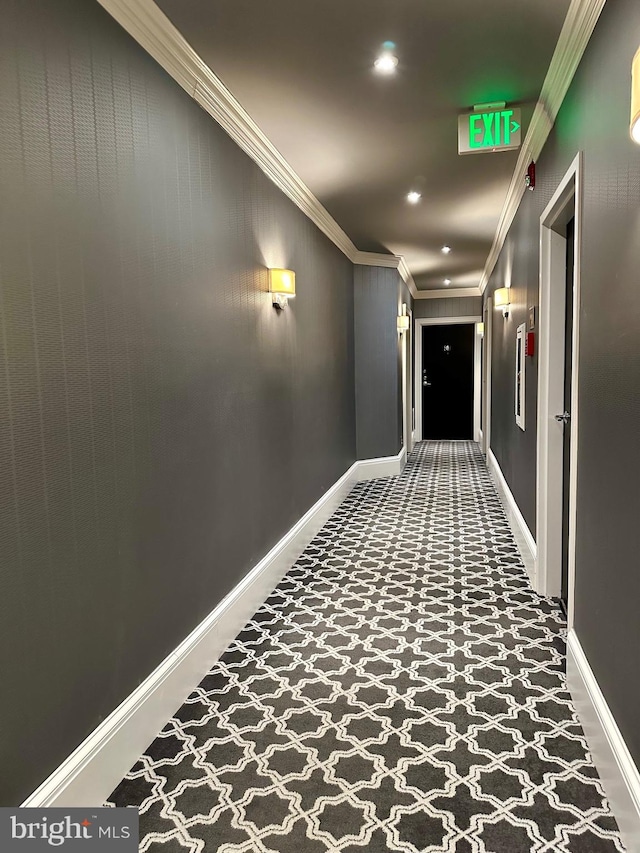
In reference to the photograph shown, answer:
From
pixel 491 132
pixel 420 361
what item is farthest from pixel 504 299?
pixel 420 361

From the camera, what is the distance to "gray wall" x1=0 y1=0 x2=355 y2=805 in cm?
154

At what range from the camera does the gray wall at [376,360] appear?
22.4ft

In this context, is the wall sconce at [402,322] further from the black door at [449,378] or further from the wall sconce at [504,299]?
the black door at [449,378]

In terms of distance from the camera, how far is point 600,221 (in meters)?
2.02

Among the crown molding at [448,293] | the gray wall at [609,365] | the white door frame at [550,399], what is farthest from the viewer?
the crown molding at [448,293]

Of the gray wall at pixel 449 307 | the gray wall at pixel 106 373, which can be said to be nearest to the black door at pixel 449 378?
the gray wall at pixel 449 307

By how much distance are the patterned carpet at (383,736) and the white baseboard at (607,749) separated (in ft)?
0.17

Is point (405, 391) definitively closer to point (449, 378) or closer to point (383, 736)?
point (449, 378)

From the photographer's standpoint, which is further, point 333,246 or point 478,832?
point 333,246

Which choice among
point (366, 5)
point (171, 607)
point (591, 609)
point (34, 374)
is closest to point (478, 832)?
point (591, 609)

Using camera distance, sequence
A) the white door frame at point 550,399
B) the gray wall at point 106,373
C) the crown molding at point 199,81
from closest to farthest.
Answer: the gray wall at point 106,373
the crown molding at point 199,81
the white door frame at point 550,399

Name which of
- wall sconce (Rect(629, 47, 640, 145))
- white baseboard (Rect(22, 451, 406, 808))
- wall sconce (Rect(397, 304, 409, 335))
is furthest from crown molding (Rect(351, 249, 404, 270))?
wall sconce (Rect(629, 47, 640, 145))

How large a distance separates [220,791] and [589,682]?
1345 mm

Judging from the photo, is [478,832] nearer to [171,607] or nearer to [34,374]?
[171,607]
